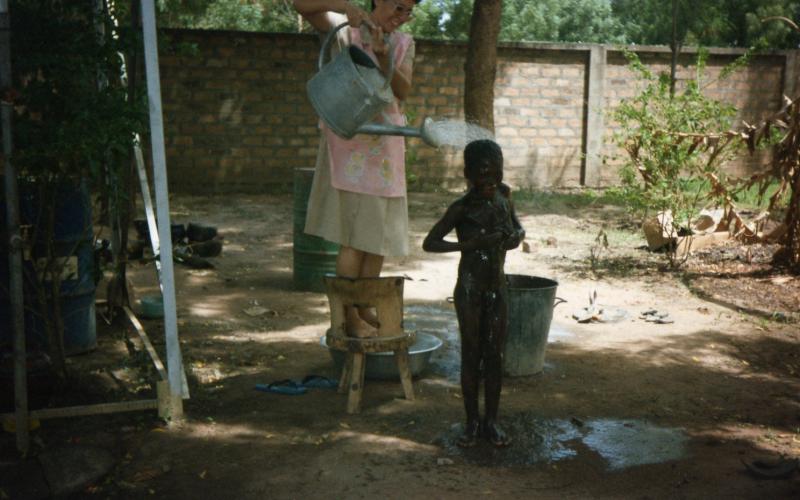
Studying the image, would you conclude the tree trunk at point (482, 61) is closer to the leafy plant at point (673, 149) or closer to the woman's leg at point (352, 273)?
the leafy plant at point (673, 149)

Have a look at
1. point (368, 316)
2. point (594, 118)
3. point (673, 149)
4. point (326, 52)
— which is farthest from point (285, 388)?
point (594, 118)

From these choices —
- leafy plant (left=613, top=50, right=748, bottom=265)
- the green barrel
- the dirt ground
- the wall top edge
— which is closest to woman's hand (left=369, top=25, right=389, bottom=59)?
the dirt ground

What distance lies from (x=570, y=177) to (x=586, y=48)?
2003mm

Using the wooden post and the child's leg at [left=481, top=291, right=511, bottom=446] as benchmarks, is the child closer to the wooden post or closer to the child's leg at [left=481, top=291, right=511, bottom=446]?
the child's leg at [left=481, top=291, right=511, bottom=446]

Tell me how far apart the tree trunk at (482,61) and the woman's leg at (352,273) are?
4918 millimetres

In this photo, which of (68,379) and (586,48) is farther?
(586,48)

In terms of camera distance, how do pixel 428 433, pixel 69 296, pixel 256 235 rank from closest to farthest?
pixel 428 433
pixel 69 296
pixel 256 235

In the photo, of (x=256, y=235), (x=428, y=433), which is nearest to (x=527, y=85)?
(x=256, y=235)

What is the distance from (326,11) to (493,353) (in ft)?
5.35

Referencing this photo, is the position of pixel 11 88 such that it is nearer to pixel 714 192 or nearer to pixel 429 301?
pixel 429 301

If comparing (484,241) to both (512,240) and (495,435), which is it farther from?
(495,435)

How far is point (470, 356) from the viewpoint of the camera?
3420 millimetres

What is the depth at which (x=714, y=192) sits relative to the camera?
6.89 meters

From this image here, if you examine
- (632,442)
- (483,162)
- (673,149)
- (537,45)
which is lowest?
(632,442)
